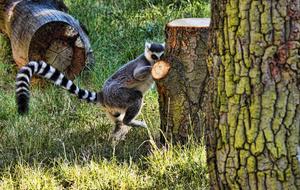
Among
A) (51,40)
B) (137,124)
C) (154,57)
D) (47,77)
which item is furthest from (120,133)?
(51,40)

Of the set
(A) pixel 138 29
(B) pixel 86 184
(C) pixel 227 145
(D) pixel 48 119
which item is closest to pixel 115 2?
(A) pixel 138 29

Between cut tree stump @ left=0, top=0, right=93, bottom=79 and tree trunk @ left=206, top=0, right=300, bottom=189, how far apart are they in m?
4.17

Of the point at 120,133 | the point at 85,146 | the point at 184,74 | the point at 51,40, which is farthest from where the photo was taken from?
the point at 51,40

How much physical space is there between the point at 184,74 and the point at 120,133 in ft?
2.94

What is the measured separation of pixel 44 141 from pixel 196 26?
153 centimetres

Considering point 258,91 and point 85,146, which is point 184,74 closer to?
point 85,146

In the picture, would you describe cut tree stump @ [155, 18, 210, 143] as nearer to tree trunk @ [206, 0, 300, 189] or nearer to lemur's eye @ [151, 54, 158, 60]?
lemur's eye @ [151, 54, 158, 60]

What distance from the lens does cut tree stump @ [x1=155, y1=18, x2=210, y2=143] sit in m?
4.60

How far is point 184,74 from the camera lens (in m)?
4.65

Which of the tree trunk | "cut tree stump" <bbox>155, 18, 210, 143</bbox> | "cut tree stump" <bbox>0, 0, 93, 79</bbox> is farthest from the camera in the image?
"cut tree stump" <bbox>0, 0, 93, 79</bbox>

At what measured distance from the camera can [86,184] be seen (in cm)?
422

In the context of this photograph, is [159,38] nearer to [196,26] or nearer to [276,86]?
[196,26]

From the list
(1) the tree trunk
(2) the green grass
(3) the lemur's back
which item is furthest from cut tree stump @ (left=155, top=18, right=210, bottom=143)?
(1) the tree trunk

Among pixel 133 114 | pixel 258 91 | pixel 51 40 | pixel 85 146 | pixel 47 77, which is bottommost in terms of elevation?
pixel 85 146
